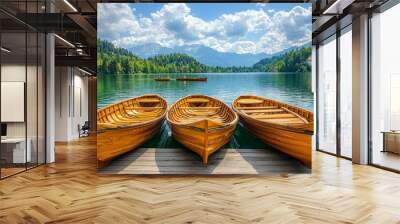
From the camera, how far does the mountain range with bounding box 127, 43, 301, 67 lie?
530cm

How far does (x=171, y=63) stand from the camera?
5.30 meters

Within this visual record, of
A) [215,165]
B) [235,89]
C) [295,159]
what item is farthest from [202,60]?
[295,159]

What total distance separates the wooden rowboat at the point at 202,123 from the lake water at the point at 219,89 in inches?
4.1

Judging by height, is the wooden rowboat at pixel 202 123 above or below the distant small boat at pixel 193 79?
below

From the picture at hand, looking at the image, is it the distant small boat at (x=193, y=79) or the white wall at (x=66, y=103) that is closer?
the distant small boat at (x=193, y=79)

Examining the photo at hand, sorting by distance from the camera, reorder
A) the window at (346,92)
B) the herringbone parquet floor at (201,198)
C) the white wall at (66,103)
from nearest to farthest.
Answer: the herringbone parquet floor at (201,198) < the window at (346,92) < the white wall at (66,103)

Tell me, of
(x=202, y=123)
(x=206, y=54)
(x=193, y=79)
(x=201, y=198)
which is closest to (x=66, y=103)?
(x=193, y=79)

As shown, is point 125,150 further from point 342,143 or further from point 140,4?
point 342,143

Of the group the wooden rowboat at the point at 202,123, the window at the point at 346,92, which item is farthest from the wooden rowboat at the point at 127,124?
the window at the point at 346,92

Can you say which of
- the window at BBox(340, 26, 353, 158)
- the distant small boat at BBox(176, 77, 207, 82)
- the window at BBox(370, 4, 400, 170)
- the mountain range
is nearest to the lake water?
the distant small boat at BBox(176, 77, 207, 82)

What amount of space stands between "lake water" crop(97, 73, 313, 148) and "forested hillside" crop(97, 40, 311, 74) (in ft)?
0.27

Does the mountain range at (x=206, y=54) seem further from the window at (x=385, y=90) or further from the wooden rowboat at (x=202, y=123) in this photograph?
the window at (x=385, y=90)

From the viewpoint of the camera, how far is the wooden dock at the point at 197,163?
5.21m

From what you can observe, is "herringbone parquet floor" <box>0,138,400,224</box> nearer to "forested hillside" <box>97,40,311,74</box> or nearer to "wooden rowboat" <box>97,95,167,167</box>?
"wooden rowboat" <box>97,95,167,167</box>
